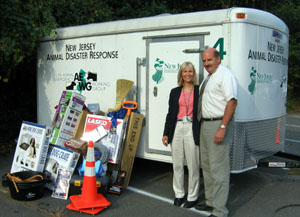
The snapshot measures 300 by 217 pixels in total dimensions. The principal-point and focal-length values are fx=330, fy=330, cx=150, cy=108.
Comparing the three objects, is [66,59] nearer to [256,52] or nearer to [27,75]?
[27,75]

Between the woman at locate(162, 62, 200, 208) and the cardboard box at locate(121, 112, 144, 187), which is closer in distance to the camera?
the woman at locate(162, 62, 200, 208)

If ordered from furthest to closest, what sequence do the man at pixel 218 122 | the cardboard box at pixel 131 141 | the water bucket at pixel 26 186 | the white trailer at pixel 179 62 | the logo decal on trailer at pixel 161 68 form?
the cardboard box at pixel 131 141
the logo decal on trailer at pixel 161 68
the water bucket at pixel 26 186
the white trailer at pixel 179 62
the man at pixel 218 122

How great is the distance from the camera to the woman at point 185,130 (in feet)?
13.9

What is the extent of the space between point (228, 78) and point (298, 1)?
66.4 feet

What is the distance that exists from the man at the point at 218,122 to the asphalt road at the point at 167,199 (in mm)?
529

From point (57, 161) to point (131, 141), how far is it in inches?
45.7

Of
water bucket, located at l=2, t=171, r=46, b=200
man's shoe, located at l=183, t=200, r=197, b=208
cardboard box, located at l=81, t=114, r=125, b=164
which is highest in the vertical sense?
cardboard box, located at l=81, t=114, r=125, b=164

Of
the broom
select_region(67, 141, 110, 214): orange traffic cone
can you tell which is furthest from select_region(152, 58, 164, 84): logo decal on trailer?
select_region(67, 141, 110, 214): orange traffic cone

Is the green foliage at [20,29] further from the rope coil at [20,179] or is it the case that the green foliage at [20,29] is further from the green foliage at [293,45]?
the green foliage at [293,45]

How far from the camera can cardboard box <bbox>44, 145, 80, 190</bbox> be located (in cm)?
486

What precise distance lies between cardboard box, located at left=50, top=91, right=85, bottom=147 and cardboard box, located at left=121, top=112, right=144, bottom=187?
975 millimetres

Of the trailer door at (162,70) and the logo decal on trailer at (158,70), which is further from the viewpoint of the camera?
the logo decal on trailer at (158,70)

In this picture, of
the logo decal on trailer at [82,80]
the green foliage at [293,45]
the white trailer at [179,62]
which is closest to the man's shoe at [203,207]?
the white trailer at [179,62]

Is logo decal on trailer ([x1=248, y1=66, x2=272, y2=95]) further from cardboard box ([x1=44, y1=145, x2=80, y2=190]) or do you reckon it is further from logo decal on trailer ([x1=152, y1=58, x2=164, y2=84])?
cardboard box ([x1=44, y1=145, x2=80, y2=190])
